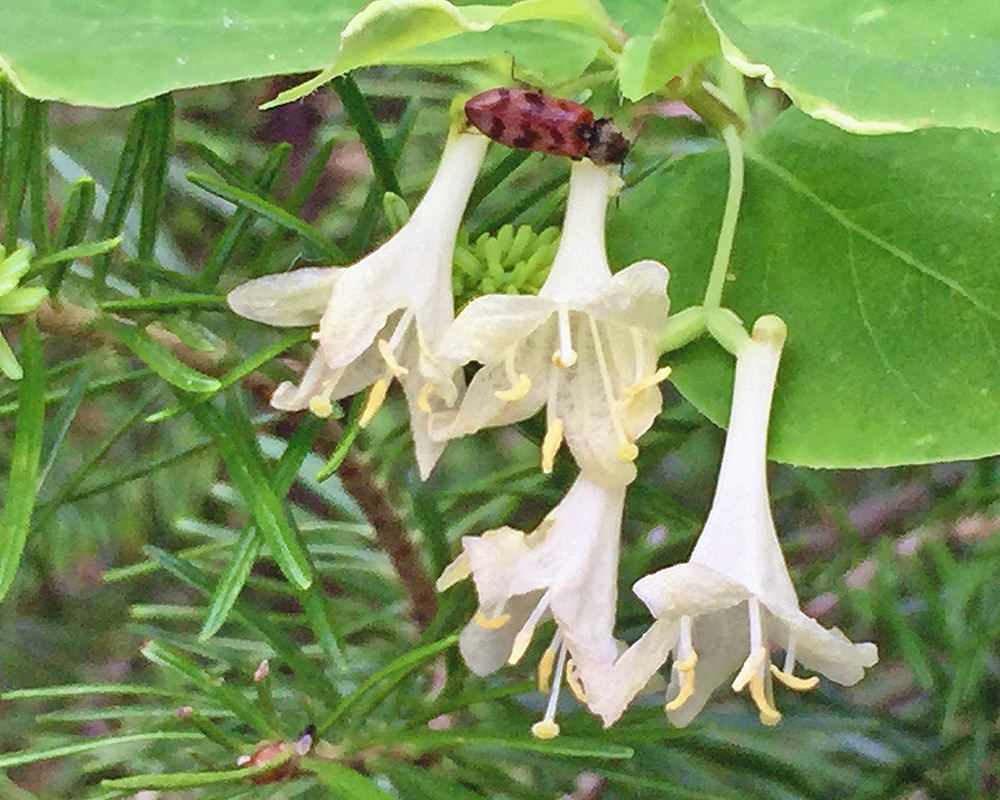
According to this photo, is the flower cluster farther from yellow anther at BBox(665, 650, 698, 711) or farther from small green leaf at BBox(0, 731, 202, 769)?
small green leaf at BBox(0, 731, 202, 769)

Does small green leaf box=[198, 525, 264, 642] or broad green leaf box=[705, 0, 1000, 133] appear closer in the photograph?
Result: broad green leaf box=[705, 0, 1000, 133]

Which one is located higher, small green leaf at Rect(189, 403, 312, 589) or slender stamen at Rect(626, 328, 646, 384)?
slender stamen at Rect(626, 328, 646, 384)

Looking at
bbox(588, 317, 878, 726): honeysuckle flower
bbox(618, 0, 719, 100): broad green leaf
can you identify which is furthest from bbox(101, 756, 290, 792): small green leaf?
bbox(618, 0, 719, 100): broad green leaf

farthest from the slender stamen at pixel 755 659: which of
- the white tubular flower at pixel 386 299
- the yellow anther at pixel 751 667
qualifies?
the white tubular flower at pixel 386 299

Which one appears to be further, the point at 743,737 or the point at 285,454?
the point at 743,737

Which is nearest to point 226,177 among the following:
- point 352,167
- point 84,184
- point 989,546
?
point 84,184

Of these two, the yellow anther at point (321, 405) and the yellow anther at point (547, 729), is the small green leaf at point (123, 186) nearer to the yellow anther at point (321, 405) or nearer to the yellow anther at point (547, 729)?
the yellow anther at point (321, 405)

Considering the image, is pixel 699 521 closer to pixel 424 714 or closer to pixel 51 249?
pixel 424 714

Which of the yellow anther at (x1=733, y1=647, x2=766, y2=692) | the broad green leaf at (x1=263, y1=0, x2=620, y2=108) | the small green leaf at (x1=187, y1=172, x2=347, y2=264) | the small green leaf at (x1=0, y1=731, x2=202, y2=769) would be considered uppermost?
the broad green leaf at (x1=263, y1=0, x2=620, y2=108)
